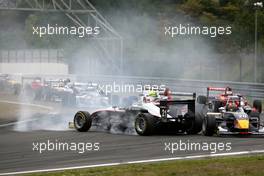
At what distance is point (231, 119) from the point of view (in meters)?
17.1

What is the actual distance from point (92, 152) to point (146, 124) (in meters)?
3.40

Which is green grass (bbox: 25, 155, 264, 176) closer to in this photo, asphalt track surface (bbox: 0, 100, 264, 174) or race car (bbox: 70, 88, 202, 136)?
asphalt track surface (bbox: 0, 100, 264, 174)

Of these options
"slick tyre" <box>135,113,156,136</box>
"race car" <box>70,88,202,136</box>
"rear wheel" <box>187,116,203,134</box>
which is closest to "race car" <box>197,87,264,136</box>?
"rear wheel" <box>187,116,203,134</box>

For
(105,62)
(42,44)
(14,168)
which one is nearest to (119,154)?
(14,168)

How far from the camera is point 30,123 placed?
2302 centimetres

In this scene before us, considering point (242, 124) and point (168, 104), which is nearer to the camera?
point (242, 124)

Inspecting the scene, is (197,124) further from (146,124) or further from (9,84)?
(9,84)

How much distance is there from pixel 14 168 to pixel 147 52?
30994 millimetres

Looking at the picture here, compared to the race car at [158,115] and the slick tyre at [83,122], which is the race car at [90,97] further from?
the race car at [158,115]

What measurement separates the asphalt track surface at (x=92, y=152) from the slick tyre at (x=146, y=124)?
22 cm

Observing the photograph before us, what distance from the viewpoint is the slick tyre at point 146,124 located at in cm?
1712

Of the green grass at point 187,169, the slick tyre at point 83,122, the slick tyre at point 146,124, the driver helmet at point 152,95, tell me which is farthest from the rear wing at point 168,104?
the green grass at point 187,169

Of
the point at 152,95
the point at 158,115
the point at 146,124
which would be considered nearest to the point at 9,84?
the point at 152,95

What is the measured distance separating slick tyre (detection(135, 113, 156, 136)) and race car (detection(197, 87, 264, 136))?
52.1 inches
